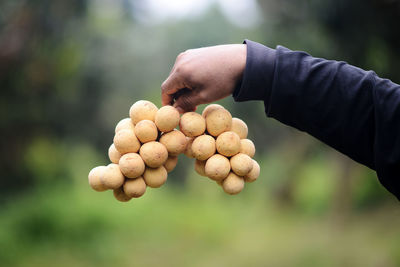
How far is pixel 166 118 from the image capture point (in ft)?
3.22

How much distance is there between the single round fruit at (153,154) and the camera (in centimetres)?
96

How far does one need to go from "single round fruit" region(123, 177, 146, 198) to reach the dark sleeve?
0.36m

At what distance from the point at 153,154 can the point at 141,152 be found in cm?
4

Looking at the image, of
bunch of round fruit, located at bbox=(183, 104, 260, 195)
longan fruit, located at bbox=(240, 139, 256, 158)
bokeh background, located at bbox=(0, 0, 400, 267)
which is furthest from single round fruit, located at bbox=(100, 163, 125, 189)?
bokeh background, located at bbox=(0, 0, 400, 267)

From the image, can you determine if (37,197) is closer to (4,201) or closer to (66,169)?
(4,201)

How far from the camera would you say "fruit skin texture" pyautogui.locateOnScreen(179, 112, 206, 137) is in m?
1.02

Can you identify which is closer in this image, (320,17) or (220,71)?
(220,71)

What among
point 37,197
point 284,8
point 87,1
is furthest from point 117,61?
point 284,8

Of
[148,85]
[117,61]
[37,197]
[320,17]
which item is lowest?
[37,197]

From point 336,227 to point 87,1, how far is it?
13.5ft

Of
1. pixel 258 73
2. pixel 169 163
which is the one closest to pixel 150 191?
pixel 169 163

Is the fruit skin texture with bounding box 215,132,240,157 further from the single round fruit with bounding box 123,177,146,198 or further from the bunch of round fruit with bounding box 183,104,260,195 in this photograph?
the single round fruit with bounding box 123,177,146,198

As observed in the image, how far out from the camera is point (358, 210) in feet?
15.7

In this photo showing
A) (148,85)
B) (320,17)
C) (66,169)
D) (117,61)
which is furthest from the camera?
(148,85)
